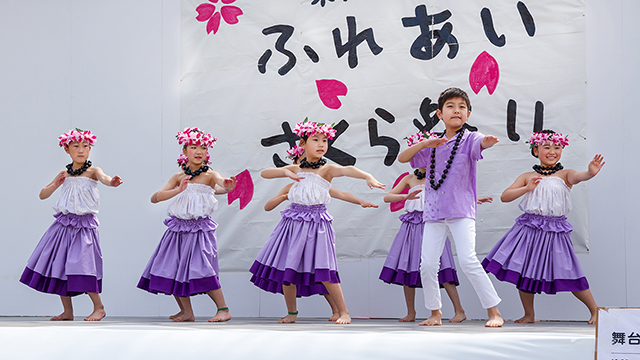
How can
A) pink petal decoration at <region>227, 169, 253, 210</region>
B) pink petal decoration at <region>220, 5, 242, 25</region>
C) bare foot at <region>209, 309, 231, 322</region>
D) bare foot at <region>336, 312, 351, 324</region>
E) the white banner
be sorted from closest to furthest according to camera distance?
bare foot at <region>336, 312, 351, 324</region> < bare foot at <region>209, 309, 231, 322</region> < the white banner < pink petal decoration at <region>227, 169, 253, 210</region> < pink petal decoration at <region>220, 5, 242, 25</region>

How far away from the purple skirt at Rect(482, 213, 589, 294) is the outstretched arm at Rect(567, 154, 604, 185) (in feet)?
0.90

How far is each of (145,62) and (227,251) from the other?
2.02 metres

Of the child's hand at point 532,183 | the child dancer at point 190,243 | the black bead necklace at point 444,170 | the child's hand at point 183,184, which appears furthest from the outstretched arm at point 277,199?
the child's hand at point 532,183

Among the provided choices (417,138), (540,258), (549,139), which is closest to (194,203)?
(417,138)

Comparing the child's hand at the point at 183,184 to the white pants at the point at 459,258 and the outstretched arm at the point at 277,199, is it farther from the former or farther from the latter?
the white pants at the point at 459,258

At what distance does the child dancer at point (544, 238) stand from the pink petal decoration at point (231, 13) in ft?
9.47

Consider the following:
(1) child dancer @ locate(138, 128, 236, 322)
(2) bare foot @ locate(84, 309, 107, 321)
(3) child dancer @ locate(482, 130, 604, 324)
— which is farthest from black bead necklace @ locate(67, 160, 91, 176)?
(3) child dancer @ locate(482, 130, 604, 324)

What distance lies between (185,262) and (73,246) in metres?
0.81

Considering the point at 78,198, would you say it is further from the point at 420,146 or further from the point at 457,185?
the point at 457,185

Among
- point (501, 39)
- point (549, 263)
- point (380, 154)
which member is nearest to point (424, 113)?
point (380, 154)

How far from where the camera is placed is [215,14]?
219 inches

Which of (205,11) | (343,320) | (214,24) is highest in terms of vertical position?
(205,11)

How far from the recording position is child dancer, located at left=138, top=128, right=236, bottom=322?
163 inches

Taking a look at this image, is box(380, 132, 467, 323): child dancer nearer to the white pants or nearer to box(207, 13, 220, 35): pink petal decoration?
the white pants
